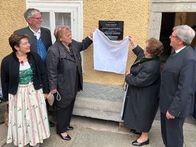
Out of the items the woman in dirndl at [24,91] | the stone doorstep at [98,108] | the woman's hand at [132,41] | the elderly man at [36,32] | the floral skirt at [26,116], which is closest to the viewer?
the woman in dirndl at [24,91]

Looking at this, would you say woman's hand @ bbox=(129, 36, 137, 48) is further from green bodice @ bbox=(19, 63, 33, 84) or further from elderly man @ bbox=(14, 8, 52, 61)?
green bodice @ bbox=(19, 63, 33, 84)

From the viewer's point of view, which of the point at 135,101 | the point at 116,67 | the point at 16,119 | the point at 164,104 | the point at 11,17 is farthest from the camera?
the point at 11,17

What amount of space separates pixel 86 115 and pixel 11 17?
6.43 feet

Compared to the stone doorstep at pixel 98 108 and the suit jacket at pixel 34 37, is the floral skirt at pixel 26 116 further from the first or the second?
the stone doorstep at pixel 98 108

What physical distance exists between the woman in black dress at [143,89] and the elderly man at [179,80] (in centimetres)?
43

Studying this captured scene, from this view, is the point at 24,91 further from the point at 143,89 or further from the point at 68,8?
the point at 143,89

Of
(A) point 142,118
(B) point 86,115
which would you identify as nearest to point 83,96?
(B) point 86,115

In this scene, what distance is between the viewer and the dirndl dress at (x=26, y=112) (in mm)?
3717

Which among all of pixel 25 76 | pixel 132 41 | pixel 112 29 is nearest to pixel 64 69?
pixel 25 76

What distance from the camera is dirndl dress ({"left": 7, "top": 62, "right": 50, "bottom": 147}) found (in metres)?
3.72

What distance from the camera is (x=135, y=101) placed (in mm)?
4090

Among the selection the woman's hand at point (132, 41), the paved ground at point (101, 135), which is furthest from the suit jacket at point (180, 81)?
the paved ground at point (101, 135)

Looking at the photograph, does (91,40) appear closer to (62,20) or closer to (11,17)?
(62,20)

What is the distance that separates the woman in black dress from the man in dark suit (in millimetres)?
1219
